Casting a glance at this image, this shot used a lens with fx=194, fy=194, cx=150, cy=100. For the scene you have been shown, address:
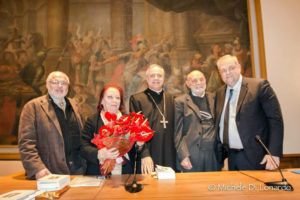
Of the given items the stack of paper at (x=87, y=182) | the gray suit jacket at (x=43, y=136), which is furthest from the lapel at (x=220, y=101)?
the gray suit jacket at (x=43, y=136)

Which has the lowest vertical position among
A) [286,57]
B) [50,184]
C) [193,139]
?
[50,184]

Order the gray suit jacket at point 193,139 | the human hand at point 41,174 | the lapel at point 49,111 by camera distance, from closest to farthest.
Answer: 1. the human hand at point 41,174
2. the lapel at point 49,111
3. the gray suit jacket at point 193,139

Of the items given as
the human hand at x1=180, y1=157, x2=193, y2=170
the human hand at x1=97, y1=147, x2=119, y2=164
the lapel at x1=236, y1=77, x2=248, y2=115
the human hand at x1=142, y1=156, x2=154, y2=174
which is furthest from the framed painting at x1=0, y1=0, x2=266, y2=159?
the human hand at x1=97, y1=147, x2=119, y2=164

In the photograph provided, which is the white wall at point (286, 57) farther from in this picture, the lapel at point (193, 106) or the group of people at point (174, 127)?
the lapel at point (193, 106)

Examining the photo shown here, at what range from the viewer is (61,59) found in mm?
5258

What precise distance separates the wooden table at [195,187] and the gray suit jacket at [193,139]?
762 mm

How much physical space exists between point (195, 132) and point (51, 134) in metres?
2.02

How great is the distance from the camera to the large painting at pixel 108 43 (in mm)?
5184

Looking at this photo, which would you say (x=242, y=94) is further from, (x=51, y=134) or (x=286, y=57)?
(x=286, y=57)

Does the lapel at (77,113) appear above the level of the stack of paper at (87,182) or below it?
above

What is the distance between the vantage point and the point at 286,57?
16.8ft

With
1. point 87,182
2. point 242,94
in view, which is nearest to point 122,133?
point 87,182

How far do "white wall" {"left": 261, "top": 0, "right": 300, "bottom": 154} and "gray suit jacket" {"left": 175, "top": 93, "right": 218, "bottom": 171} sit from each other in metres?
3.33

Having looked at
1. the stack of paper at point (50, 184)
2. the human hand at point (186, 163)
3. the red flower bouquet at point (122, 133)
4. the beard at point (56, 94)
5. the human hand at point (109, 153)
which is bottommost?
the human hand at point (186, 163)
